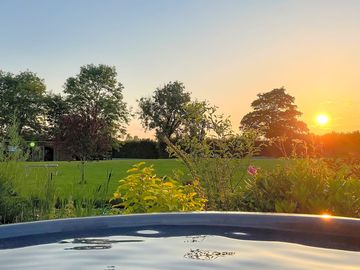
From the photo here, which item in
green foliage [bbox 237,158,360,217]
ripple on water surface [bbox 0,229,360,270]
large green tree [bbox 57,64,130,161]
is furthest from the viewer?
large green tree [bbox 57,64,130,161]

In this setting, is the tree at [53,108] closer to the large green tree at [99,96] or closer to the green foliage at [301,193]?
the large green tree at [99,96]

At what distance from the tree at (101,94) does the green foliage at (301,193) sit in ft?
156

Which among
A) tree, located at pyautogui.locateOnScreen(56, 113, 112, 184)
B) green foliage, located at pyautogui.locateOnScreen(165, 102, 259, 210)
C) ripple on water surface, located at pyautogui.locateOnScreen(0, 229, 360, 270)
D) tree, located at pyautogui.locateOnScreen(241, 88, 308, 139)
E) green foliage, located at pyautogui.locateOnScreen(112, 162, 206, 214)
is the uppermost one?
tree, located at pyautogui.locateOnScreen(241, 88, 308, 139)

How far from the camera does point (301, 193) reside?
4.45 m

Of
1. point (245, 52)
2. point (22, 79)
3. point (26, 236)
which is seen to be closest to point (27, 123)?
point (22, 79)

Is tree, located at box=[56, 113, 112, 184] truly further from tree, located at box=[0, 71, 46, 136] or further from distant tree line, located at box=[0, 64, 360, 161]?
tree, located at box=[0, 71, 46, 136]

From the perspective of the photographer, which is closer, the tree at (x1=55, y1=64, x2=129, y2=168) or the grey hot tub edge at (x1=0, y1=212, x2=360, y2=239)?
the grey hot tub edge at (x1=0, y1=212, x2=360, y2=239)

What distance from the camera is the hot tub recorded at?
1981mm

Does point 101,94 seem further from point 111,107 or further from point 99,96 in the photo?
point 111,107

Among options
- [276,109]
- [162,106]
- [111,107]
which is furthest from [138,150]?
[276,109]

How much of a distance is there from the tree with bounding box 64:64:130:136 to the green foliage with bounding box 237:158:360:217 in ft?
156

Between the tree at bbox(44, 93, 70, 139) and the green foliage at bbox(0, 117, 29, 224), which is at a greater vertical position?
the tree at bbox(44, 93, 70, 139)

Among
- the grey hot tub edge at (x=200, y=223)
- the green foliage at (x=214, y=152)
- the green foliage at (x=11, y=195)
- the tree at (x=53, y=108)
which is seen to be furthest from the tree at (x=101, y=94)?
the grey hot tub edge at (x=200, y=223)

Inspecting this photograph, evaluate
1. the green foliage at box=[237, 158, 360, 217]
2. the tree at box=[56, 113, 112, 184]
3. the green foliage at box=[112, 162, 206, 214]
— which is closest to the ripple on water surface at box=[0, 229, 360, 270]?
the green foliage at box=[237, 158, 360, 217]
